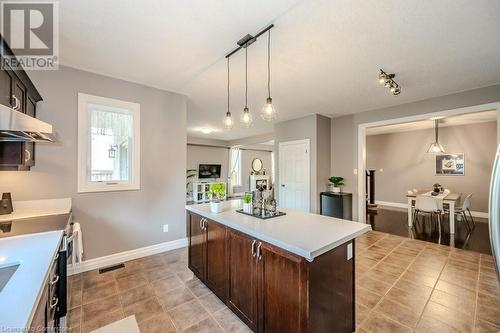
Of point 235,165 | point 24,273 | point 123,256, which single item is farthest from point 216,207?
point 235,165

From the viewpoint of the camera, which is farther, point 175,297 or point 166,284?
point 166,284

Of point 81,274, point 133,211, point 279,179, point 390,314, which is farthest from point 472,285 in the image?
point 81,274

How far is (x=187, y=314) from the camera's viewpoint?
6.40ft

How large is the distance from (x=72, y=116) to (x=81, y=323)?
7.67ft

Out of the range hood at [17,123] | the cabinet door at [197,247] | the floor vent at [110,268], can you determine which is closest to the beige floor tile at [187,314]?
the cabinet door at [197,247]

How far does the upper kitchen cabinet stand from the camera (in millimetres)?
1676

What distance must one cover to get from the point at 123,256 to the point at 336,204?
4.15 metres

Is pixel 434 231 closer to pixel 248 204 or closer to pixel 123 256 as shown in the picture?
pixel 248 204

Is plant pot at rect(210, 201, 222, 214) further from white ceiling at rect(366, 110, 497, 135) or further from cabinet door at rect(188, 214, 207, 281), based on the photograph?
white ceiling at rect(366, 110, 497, 135)

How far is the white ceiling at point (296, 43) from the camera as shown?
1.73 m

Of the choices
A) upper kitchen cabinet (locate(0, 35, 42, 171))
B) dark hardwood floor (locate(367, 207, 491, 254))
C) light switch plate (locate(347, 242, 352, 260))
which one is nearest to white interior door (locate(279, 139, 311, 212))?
dark hardwood floor (locate(367, 207, 491, 254))

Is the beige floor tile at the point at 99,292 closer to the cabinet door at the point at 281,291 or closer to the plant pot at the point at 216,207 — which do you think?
the plant pot at the point at 216,207

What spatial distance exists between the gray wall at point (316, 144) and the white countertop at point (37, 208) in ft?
14.5

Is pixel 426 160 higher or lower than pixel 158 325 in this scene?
higher
